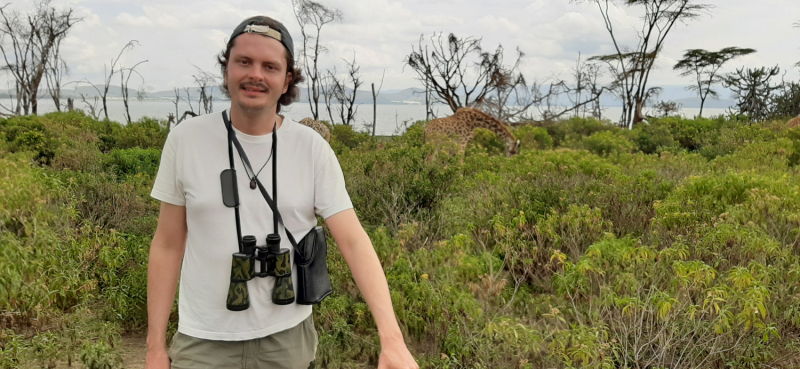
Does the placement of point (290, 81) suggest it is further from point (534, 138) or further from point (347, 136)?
point (347, 136)

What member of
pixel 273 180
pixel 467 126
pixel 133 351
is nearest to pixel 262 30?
pixel 273 180

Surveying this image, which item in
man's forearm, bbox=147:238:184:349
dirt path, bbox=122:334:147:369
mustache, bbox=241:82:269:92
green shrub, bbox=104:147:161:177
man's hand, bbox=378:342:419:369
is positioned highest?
mustache, bbox=241:82:269:92

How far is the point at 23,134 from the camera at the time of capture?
10.4m

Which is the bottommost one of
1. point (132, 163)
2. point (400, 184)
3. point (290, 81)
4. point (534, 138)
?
point (400, 184)

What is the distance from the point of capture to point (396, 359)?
1.33m

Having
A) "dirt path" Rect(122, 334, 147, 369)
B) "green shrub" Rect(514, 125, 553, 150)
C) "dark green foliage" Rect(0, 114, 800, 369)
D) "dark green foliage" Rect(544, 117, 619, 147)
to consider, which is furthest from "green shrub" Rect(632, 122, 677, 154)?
"dirt path" Rect(122, 334, 147, 369)

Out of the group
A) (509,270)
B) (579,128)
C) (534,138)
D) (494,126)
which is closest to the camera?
(509,270)

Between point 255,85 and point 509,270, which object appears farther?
point 509,270

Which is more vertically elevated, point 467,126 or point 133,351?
point 467,126

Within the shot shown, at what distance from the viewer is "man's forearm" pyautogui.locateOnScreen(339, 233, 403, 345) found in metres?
1.41

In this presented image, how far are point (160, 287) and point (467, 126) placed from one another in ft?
39.5

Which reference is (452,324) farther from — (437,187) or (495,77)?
(495,77)

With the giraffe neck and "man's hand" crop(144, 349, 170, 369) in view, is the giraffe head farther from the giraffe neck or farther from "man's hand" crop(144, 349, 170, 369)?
"man's hand" crop(144, 349, 170, 369)

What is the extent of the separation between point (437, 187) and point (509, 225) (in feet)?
6.58
